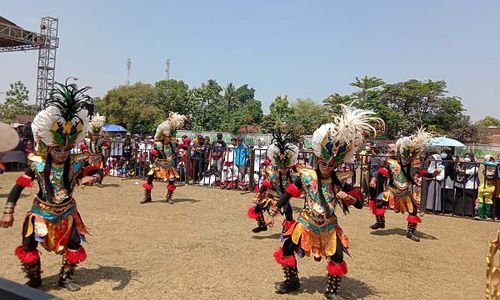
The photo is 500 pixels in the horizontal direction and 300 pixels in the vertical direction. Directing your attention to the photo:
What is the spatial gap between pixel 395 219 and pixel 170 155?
579 cm

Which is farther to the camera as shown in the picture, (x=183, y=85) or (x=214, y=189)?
(x=183, y=85)

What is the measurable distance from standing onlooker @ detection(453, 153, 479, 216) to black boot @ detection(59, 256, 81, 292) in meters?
9.76

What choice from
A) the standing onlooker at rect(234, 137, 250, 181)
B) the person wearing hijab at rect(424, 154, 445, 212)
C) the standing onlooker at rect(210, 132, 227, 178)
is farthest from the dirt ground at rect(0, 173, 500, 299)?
the standing onlooker at rect(210, 132, 227, 178)

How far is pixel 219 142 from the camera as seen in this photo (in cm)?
1538

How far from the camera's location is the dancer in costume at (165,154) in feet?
36.7

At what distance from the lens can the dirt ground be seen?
17.9 ft

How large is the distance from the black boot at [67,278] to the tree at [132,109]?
44.5 meters

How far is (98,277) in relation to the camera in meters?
5.61

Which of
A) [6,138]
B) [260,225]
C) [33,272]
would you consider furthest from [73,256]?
[260,225]

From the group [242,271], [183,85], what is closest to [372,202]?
[242,271]

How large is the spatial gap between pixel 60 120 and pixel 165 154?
6.27 metres

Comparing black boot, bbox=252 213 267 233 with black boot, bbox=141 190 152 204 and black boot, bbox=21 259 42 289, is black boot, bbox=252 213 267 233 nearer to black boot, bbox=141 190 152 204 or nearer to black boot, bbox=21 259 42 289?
black boot, bbox=141 190 152 204

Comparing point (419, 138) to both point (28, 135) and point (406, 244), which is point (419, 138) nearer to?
point (406, 244)

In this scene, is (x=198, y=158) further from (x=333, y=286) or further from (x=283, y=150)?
(x=333, y=286)
